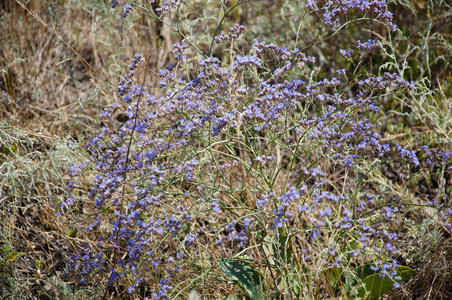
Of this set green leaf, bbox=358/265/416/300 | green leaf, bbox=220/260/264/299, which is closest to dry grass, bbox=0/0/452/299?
green leaf, bbox=358/265/416/300

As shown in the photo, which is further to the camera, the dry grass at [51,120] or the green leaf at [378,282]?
the dry grass at [51,120]

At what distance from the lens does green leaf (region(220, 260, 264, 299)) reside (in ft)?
7.77

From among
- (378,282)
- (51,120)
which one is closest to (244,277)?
(378,282)

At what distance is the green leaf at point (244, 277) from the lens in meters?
2.37

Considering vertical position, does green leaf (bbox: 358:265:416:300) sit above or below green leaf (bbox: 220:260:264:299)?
above

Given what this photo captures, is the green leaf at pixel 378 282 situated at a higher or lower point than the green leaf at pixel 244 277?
higher

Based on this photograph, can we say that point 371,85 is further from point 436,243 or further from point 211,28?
point 211,28

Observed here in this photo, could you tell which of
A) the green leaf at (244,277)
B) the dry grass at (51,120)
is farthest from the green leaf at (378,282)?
the green leaf at (244,277)

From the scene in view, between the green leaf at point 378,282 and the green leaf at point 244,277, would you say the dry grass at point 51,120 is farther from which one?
the green leaf at point 244,277

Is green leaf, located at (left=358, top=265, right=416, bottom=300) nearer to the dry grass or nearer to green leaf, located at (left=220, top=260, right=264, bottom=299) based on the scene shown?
the dry grass

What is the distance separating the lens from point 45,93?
15.0 feet

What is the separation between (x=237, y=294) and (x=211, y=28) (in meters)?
3.84

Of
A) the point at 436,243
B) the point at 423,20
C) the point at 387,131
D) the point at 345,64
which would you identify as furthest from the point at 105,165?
the point at 423,20

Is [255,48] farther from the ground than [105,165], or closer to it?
farther from the ground
